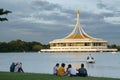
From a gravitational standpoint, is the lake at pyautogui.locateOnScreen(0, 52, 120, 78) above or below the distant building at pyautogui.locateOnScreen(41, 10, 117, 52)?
below

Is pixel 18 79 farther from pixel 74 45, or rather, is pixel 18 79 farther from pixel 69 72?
pixel 74 45

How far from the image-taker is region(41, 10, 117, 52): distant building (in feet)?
478

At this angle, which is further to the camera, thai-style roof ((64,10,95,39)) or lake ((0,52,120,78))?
Answer: thai-style roof ((64,10,95,39))

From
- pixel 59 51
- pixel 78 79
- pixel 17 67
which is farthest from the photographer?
pixel 59 51

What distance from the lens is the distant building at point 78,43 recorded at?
5730 inches

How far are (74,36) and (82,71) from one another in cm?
12667

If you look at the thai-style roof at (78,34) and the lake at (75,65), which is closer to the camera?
the lake at (75,65)

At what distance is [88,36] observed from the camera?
15425 cm

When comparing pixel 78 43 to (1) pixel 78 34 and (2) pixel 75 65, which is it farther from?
(2) pixel 75 65

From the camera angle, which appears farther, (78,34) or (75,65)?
(78,34)

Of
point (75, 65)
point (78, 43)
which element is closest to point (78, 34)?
point (78, 43)

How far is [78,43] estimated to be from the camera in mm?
147125

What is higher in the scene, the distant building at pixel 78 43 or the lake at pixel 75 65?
the distant building at pixel 78 43

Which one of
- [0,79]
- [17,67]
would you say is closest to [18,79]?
[0,79]
